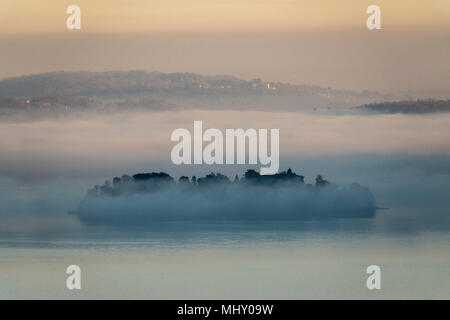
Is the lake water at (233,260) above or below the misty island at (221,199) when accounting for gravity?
below

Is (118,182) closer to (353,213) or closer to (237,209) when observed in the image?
(237,209)

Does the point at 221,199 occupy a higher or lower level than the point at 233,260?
higher

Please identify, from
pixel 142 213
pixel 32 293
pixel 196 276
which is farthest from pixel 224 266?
pixel 32 293

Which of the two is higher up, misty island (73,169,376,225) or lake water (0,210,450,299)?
misty island (73,169,376,225)
